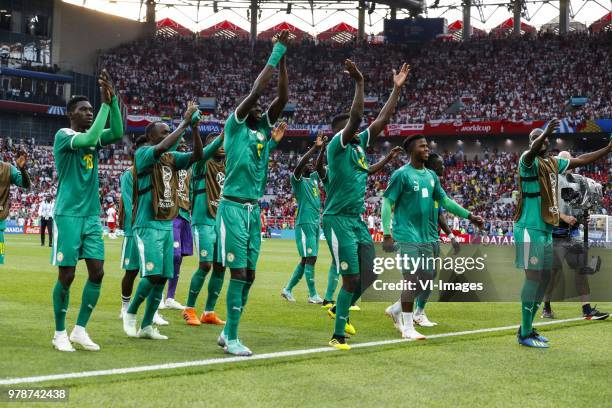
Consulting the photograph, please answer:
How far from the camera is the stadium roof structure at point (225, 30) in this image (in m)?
78.1

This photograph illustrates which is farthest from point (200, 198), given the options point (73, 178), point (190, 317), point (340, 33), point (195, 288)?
point (340, 33)

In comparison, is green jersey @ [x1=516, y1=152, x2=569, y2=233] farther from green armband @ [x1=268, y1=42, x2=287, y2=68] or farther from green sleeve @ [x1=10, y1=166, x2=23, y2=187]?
green sleeve @ [x1=10, y1=166, x2=23, y2=187]

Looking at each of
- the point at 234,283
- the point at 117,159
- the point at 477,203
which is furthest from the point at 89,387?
the point at 117,159

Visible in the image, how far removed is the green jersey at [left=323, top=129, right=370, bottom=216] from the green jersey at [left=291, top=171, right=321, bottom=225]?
4.45 m

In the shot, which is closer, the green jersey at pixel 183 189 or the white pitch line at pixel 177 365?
the white pitch line at pixel 177 365

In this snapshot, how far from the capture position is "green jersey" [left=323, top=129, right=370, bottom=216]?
29.5ft

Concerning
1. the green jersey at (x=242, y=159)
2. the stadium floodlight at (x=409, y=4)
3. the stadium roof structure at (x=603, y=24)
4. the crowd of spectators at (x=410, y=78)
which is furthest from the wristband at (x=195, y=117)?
the stadium roof structure at (x=603, y=24)

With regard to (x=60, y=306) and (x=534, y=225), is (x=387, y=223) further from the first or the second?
(x=60, y=306)

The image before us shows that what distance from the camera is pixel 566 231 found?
1250 cm

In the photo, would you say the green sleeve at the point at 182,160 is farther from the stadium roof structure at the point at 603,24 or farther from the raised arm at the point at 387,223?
the stadium roof structure at the point at 603,24

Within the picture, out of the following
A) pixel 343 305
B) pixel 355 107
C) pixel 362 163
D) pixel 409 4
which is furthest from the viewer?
pixel 409 4

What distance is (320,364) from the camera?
736 cm

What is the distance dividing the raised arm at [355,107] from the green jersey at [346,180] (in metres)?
0.32

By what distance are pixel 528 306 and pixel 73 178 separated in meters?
5.24
